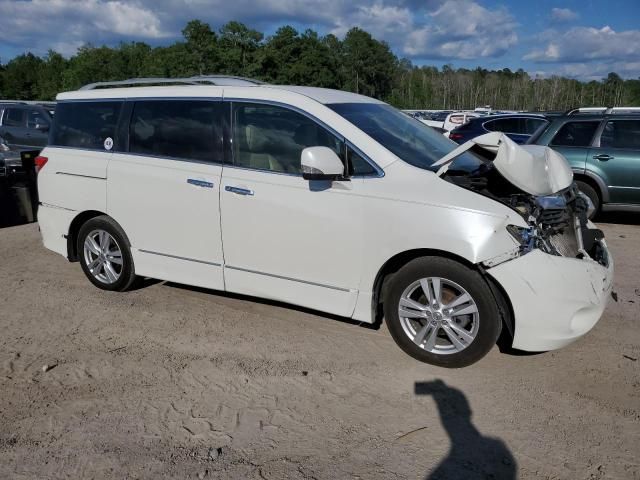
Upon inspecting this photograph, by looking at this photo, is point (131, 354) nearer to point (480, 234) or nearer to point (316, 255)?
point (316, 255)

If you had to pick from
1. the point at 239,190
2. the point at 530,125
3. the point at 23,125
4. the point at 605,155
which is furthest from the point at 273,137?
the point at 23,125

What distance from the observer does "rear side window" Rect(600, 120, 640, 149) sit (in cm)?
865

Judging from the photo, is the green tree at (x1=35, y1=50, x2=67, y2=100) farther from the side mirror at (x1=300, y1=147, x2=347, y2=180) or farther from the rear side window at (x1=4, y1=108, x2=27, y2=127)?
the side mirror at (x1=300, y1=147, x2=347, y2=180)

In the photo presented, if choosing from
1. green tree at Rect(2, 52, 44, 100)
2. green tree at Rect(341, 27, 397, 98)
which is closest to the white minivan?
green tree at Rect(341, 27, 397, 98)

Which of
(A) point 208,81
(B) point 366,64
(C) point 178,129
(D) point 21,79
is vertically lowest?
(C) point 178,129

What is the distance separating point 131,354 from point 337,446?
6.37ft

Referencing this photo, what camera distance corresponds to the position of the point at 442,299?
395 cm

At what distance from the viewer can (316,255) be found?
168 inches

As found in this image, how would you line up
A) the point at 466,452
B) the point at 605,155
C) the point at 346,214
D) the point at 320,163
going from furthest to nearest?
the point at 605,155 < the point at 346,214 < the point at 320,163 < the point at 466,452

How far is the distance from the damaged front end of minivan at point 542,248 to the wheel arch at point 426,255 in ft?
0.27

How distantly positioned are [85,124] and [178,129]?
1.26 meters

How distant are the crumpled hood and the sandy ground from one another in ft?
4.14

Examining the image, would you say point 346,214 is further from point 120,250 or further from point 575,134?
point 575,134

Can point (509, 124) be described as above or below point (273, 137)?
below
